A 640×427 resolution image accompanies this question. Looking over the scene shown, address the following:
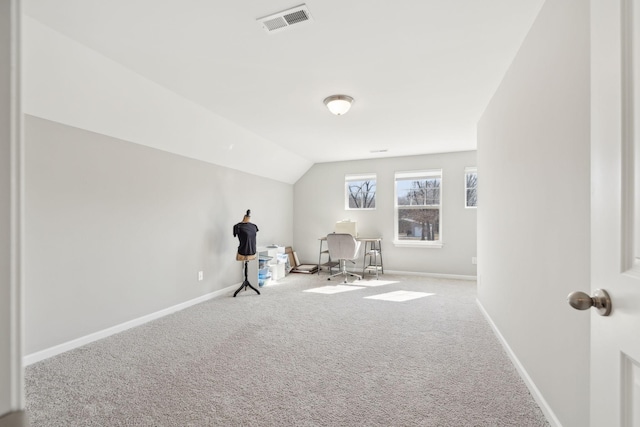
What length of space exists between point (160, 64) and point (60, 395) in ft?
8.17

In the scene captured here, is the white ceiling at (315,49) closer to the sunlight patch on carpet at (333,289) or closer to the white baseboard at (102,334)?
the white baseboard at (102,334)

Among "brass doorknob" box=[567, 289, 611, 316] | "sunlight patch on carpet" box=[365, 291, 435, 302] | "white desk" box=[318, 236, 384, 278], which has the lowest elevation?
"sunlight patch on carpet" box=[365, 291, 435, 302]

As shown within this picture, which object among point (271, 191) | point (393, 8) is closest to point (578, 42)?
point (393, 8)

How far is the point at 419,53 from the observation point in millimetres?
2383

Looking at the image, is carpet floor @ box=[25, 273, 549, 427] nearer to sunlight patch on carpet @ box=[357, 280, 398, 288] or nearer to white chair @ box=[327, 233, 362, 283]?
sunlight patch on carpet @ box=[357, 280, 398, 288]

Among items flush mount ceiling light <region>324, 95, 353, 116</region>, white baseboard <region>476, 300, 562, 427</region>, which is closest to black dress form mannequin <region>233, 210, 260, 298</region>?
flush mount ceiling light <region>324, 95, 353, 116</region>

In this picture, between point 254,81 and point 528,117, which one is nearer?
point 528,117

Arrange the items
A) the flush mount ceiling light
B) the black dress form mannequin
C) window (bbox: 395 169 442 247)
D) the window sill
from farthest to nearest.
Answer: window (bbox: 395 169 442 247) → the window sill → the black dress form mannequin → the flush mount ceiling light

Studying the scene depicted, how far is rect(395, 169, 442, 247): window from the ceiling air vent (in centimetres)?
458

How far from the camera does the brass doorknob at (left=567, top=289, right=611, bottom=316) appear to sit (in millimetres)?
707

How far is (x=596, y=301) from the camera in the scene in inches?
28.7

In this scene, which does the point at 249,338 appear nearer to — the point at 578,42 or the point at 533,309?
the point at 533,309

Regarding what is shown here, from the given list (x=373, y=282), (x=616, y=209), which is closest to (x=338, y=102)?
(x=616, y=209)
